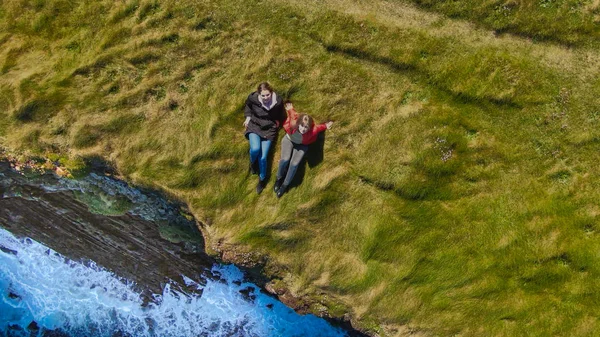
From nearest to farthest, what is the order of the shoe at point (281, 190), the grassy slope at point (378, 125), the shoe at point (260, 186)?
1. the grassy slope at point (378, 125)
2. the shoe at point (281, 190)
3. the shoe at point (260, 186)

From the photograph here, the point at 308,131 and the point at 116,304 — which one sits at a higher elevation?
the point at 308,131

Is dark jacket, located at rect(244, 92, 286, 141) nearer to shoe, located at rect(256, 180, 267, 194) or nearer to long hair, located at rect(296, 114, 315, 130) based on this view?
long hair, located at rect(296, 114, 315, 130)

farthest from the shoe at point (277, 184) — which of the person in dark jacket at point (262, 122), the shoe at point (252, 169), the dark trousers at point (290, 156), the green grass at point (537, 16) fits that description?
the green grass at point (537, 16)

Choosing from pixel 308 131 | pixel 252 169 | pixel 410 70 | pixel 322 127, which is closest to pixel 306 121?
pixel 308 131

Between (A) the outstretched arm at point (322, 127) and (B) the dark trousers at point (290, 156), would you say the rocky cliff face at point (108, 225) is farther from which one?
(A) the outstretched arm at point (322, 127)

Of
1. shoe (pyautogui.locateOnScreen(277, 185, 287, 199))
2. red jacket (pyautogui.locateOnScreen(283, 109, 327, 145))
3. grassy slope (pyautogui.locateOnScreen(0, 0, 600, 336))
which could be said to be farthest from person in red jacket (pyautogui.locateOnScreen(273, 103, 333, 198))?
grassy slope (pyautogui.locateOnScreen(0, 0, 600, 336))

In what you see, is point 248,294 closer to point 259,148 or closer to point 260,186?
point 260,186
